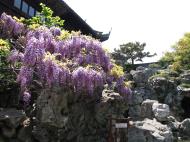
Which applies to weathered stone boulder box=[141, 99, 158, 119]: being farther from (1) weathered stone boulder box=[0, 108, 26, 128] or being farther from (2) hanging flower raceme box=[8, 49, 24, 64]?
(1) weathered stone boulder box=[0, 108, 26, 128]

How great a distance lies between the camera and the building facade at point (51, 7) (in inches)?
633

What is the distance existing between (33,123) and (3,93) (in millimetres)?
1540

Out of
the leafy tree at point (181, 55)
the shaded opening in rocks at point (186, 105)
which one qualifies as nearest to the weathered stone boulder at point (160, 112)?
the shaded opening in rocks at point (186, 105)

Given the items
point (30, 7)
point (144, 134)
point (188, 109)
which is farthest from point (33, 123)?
point (188, 109)

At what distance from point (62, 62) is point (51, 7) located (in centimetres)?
966

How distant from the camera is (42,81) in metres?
9.57

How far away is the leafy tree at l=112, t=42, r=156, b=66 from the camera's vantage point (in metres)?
47.3

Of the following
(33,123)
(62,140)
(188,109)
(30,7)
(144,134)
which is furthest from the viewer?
(188,109)

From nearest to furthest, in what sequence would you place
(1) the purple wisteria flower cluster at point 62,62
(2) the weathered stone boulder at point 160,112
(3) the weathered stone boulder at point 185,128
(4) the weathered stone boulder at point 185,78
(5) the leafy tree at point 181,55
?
(1) the purple wisteria flower cluster at point 62,62 → (2) the weathered stone boulder at point 160,112 → (3) the weathered stone boulder at point 185,128 → (4) the weathered stone boulder at point 185,78 → (5) the leafy tree at point 181,55

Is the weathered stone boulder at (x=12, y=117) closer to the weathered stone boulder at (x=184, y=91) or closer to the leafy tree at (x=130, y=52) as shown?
the weathered stone boulder at (x=184, y=91)

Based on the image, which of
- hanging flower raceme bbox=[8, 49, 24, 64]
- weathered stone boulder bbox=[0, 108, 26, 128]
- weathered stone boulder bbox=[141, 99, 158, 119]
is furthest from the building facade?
weathered stone boulder bbox=[0, 108, 26, 128]

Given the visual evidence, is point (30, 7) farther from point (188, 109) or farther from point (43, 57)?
point (188, 109)

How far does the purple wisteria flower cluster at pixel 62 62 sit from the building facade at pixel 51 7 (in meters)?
3.04

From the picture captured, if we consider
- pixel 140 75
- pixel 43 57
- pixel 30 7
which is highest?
pixel 30 7
